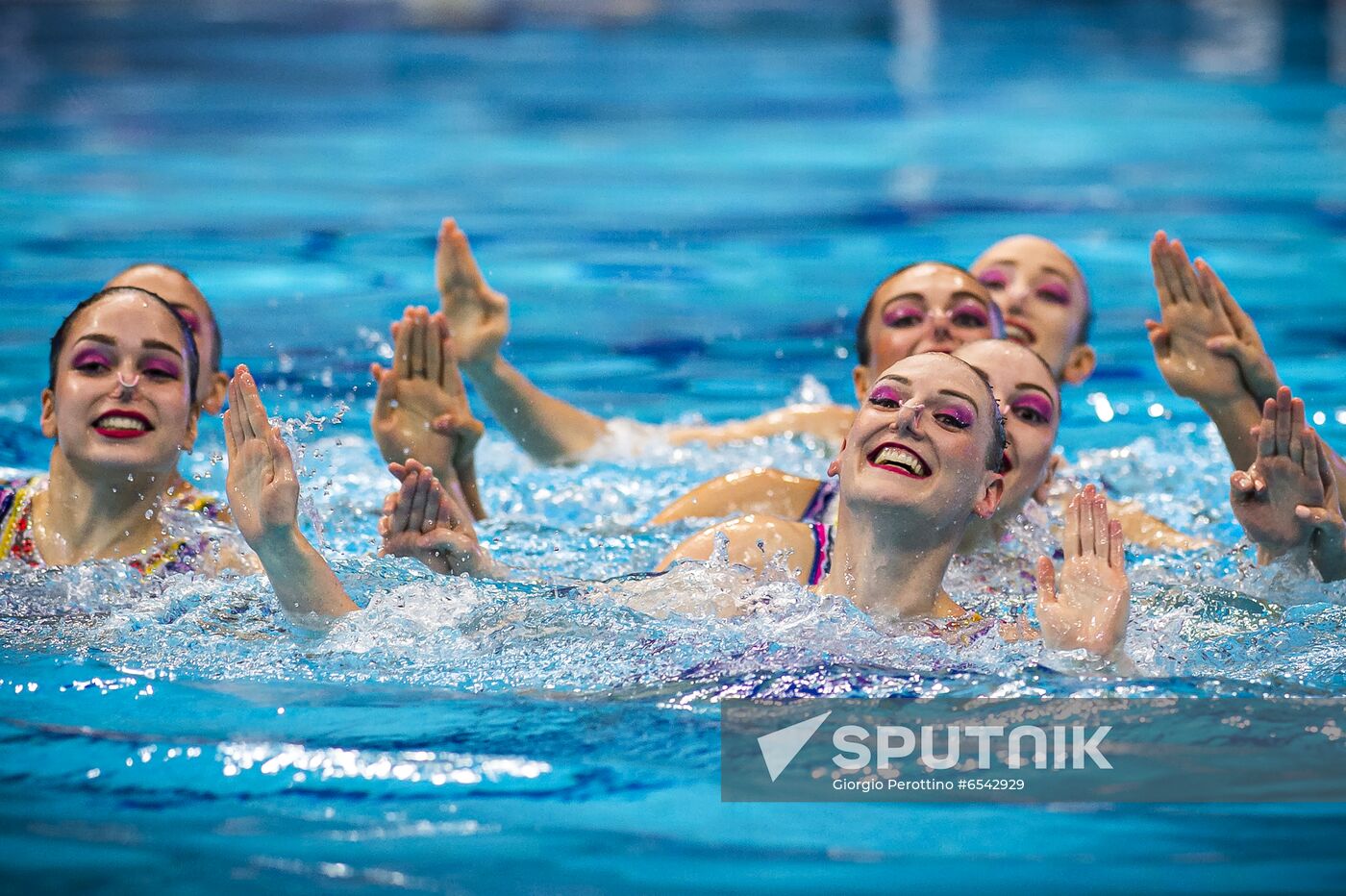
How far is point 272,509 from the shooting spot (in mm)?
3551

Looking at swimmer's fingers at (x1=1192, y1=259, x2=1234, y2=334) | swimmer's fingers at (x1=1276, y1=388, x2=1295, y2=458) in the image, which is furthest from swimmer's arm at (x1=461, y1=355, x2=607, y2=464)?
swimmer's fingers at (x1=1276, y1=388, x2=1295, y2=458)

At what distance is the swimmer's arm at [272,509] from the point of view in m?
3.56

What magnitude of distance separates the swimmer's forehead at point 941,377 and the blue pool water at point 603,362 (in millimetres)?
554

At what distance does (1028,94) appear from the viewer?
1297cm

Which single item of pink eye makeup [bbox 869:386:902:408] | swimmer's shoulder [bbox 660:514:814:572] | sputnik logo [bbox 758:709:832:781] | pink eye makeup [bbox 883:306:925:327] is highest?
pink eye makeup [bbox 883:306:925:327]

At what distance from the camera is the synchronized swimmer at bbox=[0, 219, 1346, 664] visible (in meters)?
3.65

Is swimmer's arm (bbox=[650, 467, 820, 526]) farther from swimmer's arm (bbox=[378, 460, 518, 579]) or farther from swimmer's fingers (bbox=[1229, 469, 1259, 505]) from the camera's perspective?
swimmer's fingers (bbox=[1229, 469, 1259, 505])

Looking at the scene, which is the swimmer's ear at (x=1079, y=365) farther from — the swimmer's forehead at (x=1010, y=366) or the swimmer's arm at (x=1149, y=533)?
the swimmer's forehead at (x=1010, y=366)

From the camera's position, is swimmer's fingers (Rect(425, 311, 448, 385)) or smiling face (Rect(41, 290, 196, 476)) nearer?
smiling face (Rect(41, 290, 196, 476))

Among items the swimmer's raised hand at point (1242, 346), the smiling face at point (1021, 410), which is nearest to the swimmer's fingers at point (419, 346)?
the smiling face at point (1021, 410)

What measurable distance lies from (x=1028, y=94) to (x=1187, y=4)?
665 centimetres

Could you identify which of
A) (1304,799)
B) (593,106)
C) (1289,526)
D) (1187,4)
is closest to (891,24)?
(1187,4)

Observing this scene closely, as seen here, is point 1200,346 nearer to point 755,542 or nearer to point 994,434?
point 994,434

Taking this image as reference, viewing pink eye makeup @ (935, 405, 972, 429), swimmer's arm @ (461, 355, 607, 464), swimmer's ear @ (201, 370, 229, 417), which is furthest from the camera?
swimmer's arm @ (461, 355, 607, 464)
